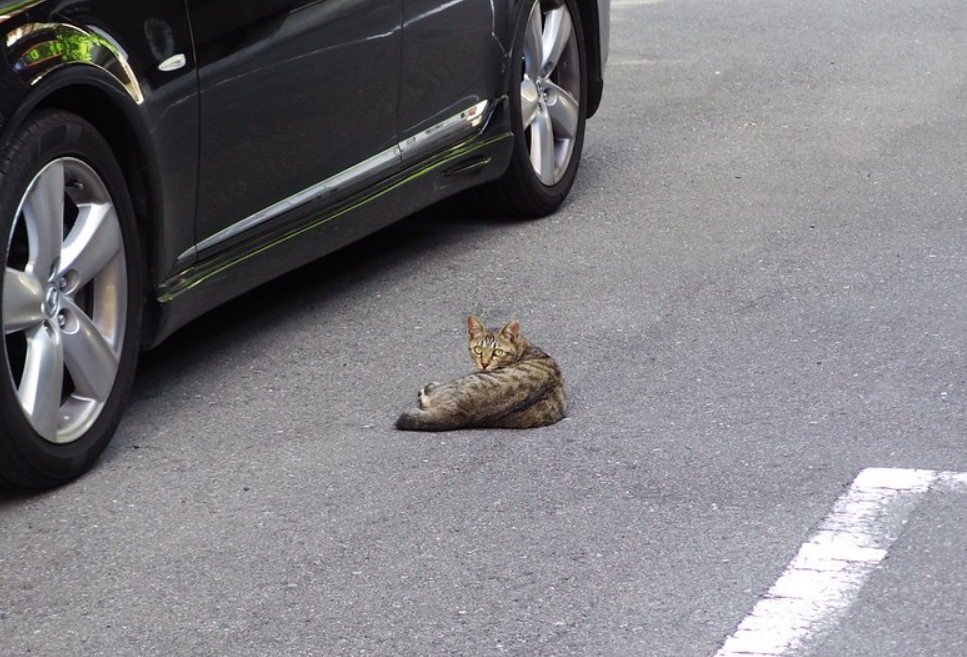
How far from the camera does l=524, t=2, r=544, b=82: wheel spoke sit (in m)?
7.36

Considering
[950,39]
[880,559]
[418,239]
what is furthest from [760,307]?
[950,39]

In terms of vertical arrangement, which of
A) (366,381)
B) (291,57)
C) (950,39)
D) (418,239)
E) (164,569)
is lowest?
(950,39)

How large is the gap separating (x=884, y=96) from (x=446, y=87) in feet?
13.6

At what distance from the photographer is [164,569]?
4.25m

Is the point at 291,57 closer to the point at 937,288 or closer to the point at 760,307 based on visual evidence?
the point at 760,307

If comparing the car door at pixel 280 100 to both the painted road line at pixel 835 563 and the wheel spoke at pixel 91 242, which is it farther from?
the painted road line at pixel 835 563

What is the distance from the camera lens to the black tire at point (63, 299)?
4.52m

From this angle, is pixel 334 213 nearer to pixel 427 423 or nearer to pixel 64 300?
pixel 427 423

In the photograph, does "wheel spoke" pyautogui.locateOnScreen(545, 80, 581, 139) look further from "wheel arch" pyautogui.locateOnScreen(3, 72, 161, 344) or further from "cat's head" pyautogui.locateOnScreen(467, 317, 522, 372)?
"wheel arch" pyautogui.locateOnScreen(3, 72, 161, 344)

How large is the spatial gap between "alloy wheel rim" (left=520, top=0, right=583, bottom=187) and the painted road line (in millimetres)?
3139

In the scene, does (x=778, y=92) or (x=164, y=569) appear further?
(x=778, y=92)

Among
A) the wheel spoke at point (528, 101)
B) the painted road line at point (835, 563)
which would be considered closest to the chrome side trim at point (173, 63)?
the painted road line at point (835, 563)

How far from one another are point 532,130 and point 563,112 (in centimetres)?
26

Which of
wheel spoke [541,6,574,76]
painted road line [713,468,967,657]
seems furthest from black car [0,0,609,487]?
painted road line [713,468,967,657]
